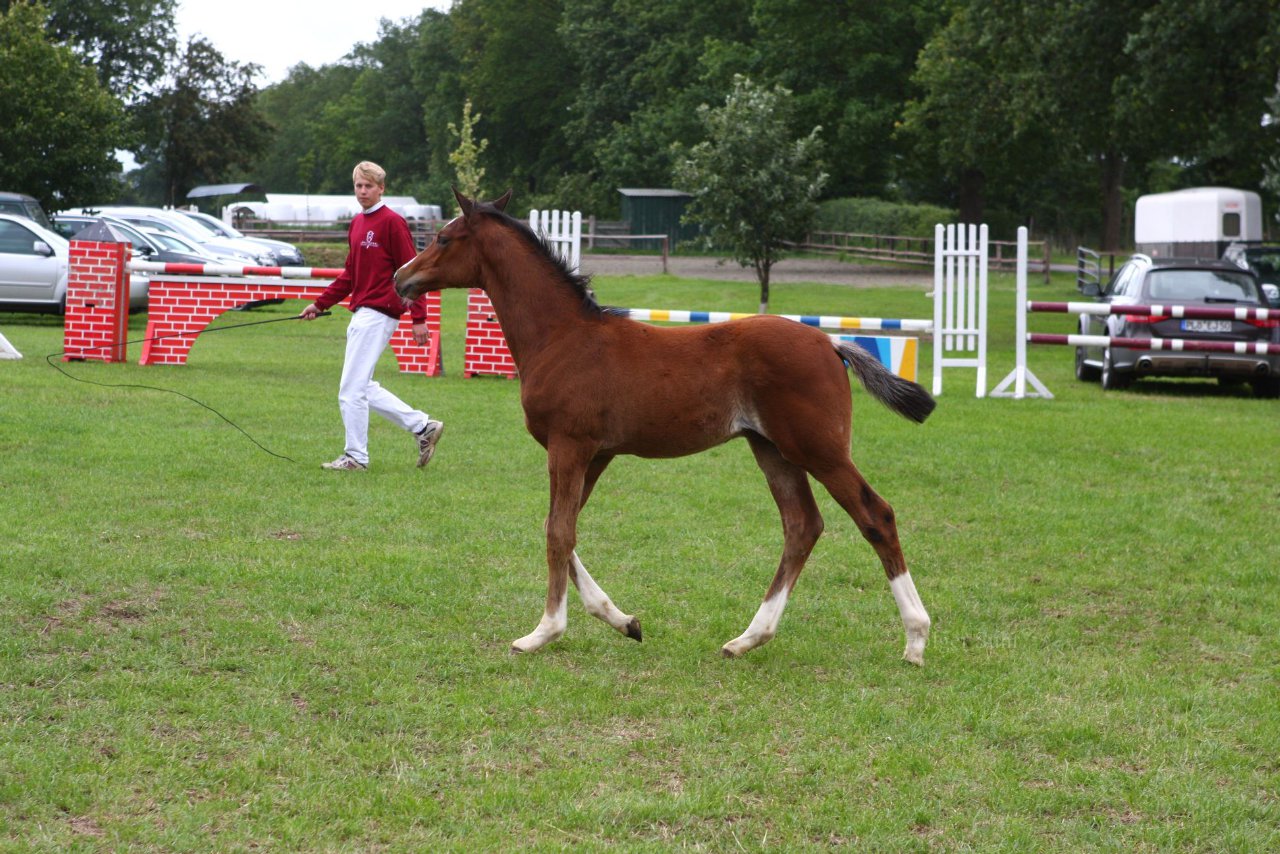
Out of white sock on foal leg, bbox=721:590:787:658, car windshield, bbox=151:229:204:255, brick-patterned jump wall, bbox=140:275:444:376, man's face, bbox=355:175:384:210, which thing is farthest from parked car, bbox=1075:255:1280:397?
car windshield, bbox=151:229:204:255

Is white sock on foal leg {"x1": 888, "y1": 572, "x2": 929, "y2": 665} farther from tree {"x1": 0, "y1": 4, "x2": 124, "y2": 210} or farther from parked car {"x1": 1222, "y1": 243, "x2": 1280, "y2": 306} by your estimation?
tree {"x1": 0, "y1": 4, "x2": 124, "y2": 210}

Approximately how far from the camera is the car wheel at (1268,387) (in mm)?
18078

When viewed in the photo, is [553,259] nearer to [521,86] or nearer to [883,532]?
[883,532]

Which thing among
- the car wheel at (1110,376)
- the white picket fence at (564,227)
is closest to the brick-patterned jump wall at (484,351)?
the white picket fence at (564,227)

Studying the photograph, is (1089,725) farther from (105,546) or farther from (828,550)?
(105,546)

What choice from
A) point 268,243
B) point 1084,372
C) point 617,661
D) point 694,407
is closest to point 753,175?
point 1084,372

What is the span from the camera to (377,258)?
1043 centimetres

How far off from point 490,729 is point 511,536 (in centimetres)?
352

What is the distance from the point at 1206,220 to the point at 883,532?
30.2 m

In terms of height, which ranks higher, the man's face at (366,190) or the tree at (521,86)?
the tree at (521,86)

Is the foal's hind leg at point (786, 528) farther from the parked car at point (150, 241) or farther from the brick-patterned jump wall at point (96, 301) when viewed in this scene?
the parked car at point (150, 241)

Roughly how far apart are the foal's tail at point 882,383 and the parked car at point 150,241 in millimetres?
22921

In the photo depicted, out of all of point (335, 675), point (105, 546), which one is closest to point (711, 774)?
point (335, 675)

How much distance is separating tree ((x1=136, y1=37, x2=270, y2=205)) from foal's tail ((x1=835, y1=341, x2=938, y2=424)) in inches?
2462
